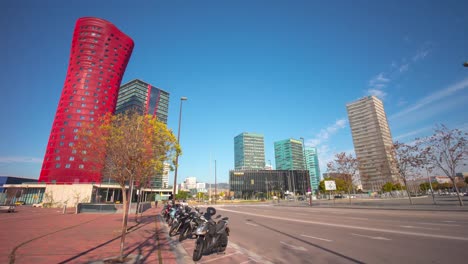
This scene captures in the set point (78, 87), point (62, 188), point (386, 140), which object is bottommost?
point (62, 188)

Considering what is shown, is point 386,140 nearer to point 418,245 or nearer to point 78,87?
point 418,245

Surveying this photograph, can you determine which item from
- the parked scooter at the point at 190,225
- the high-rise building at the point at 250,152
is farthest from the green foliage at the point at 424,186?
the parked scooter at the point at 190,225

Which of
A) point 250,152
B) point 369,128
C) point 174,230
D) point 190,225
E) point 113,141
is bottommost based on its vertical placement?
point 174,230

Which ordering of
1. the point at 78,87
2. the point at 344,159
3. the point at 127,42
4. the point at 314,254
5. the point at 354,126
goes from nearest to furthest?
1. the point at 314,254
2. the point at 344,159
3. the point at 78,87
4. the point at 127,42
5. the point at 354,126

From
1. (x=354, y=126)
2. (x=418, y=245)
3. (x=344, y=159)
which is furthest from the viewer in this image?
(x=354, y=126)

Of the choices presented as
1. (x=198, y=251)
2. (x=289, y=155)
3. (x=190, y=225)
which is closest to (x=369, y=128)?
(x=289, y=155)

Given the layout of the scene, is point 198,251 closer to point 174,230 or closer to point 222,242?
point 222,242

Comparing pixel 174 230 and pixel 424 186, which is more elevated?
A: pixel 424 186

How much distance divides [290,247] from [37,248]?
9512mm

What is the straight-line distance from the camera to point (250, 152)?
174 m

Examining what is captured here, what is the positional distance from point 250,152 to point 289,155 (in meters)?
32.0

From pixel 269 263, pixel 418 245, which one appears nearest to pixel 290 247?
pixel 269 263

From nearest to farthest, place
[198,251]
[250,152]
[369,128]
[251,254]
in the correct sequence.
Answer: [198,251]
[251,254]
[369,128]
[250,152]

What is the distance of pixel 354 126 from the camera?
157 meters
